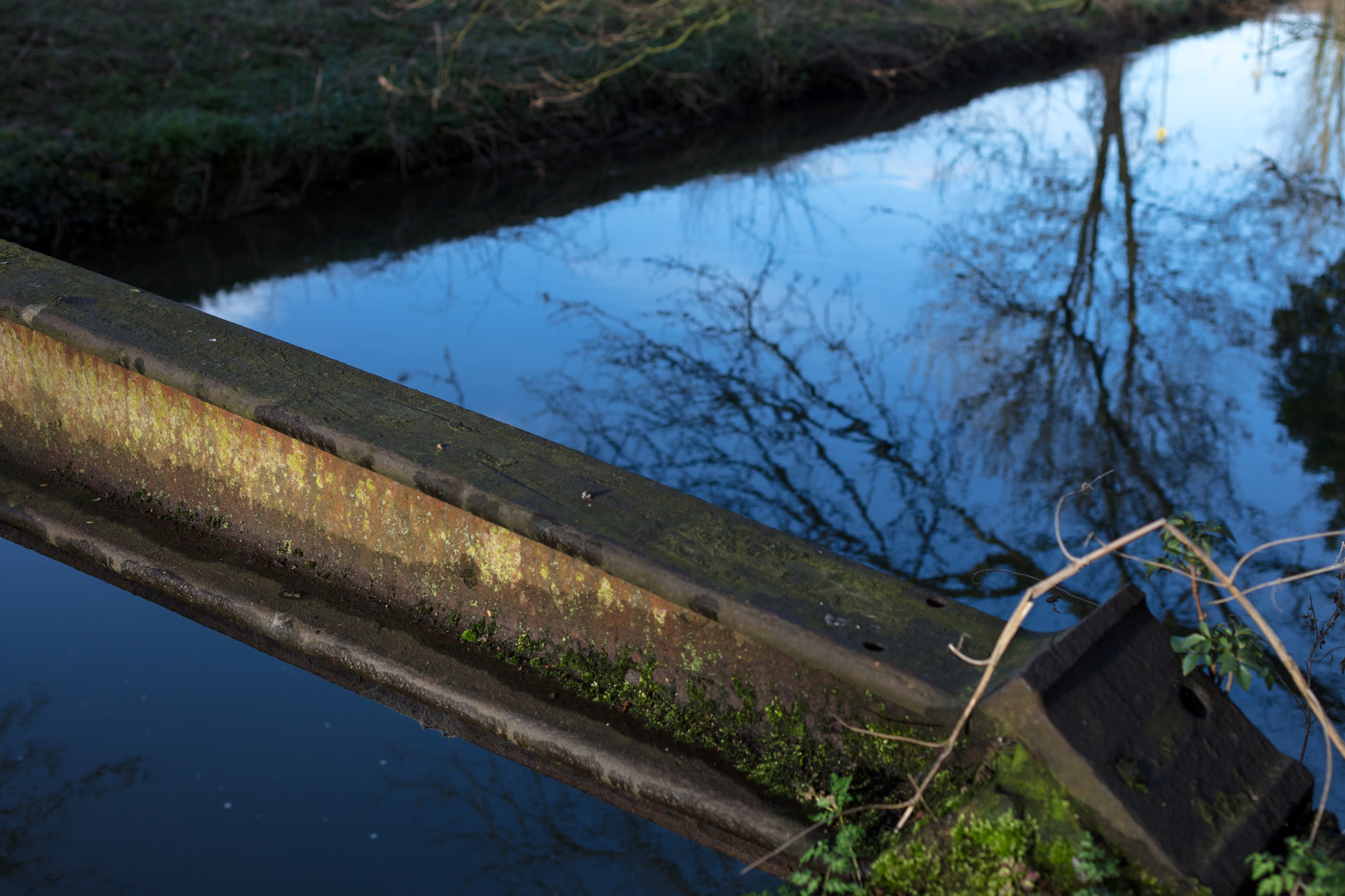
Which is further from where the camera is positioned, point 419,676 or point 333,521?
point 333,521

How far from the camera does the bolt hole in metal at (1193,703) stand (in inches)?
81.0

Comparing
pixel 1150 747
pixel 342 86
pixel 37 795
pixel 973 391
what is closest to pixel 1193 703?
pixel 1150 747

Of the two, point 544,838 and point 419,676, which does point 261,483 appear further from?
point 544,838

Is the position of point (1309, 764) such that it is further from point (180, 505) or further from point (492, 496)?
point (180, 505)

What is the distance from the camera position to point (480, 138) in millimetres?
9891

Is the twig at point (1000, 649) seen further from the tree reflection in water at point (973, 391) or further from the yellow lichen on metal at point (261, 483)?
the tree reflection in water at point (973, 391)

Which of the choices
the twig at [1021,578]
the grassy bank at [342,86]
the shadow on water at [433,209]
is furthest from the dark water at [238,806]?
the grassy bank at [342,86]

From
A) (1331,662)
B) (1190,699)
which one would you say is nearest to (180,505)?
(1190,699)

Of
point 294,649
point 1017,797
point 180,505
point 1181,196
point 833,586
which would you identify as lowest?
point 294,649

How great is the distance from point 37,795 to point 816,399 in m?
3.70

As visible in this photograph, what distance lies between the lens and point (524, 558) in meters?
2.60

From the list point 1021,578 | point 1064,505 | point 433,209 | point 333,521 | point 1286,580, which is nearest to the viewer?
point 1286,580

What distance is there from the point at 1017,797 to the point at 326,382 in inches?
82.3

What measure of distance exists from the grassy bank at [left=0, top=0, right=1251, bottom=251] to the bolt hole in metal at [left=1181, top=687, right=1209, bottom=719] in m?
7.69
